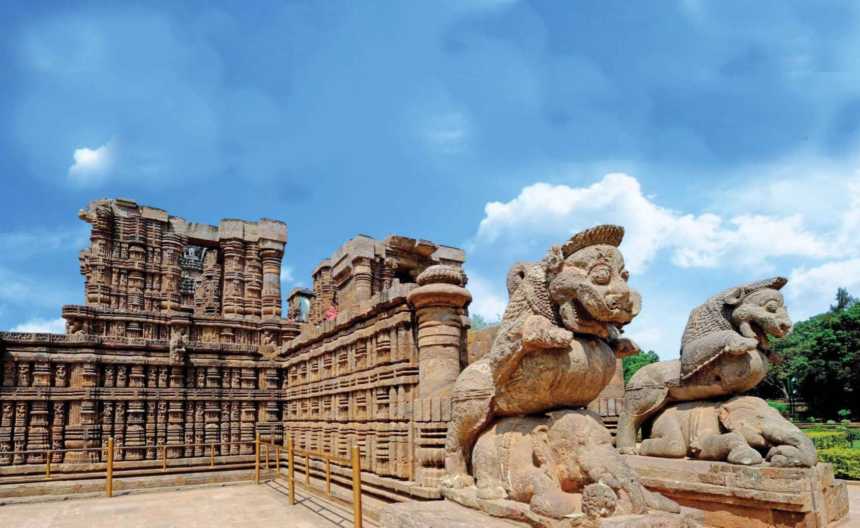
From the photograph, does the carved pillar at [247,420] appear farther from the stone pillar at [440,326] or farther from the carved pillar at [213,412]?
the stone pillar at [440,326]

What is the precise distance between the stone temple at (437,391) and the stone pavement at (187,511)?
3.44 feet

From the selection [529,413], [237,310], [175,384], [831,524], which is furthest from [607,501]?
[237,310]

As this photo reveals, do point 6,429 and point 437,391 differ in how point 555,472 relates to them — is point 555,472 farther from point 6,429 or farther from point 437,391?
point 6,429

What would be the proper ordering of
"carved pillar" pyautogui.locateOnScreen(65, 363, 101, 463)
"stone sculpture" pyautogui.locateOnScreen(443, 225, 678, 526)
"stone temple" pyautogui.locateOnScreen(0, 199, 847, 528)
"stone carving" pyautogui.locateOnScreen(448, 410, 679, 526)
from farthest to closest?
"carved pillar" pyautogui.locateOnScreen(65, 363, 101, 463)
"stone temple" pyautogui.locateOnScreen(0, 199, 847, 528)
"stone sculpture" pyautogui.locateOnScreen(443, 225, 678, 526)
"stone carving" pyautogui.locateOnScreen(448, 410, 679, 526)

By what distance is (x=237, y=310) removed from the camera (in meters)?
19.3

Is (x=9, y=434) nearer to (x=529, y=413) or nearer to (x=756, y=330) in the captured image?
(x=529, y=413)

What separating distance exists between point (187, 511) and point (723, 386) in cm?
946

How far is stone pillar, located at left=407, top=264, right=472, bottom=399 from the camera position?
7742mm

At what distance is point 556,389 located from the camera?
176 inches

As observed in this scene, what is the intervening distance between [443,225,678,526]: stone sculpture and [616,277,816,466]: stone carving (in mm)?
1321

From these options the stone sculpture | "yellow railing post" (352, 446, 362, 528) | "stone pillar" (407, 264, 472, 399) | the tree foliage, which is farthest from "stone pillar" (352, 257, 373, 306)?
the tree foliage

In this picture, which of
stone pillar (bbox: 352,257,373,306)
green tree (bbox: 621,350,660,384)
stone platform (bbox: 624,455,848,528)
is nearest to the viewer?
stone platform (bbox: 624,455,848,528)

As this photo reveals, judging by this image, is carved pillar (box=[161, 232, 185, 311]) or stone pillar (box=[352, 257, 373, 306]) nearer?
stone pillar (box=[352, 257, 373, 306])

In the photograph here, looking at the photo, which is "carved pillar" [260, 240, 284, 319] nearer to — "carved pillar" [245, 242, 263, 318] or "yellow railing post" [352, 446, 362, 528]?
"carved pillar" [245, 242, 263, 318]
